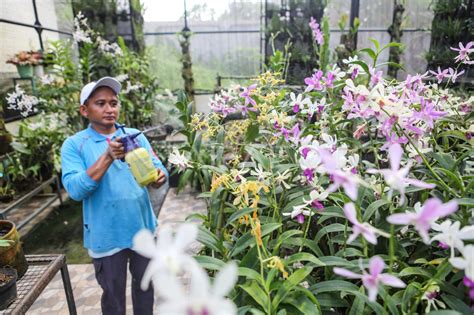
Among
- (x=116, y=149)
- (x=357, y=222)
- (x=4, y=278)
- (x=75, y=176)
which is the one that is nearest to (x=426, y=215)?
(x=357, y=222)

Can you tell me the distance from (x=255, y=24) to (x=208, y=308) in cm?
592

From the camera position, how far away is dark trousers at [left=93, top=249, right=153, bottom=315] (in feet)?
5.04

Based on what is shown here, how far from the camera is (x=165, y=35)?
5672mm

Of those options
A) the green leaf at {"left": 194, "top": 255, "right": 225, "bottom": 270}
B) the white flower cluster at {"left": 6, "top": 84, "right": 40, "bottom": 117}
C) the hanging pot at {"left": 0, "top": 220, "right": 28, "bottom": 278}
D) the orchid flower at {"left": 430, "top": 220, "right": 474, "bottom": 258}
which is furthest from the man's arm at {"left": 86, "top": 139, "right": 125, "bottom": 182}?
the white flower cluster at {"left": 6, "top": 84, "right": 40, "bottom": 117}

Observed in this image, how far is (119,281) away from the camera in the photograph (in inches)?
61.8

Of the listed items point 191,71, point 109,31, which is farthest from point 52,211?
point 191,71

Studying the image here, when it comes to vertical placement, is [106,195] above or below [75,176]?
below

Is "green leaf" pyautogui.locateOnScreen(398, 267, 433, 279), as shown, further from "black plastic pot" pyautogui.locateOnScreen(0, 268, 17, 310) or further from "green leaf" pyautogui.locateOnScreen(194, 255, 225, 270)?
"black plastic pot" pyautogui.locateOnScreen(0, 268, 17, 310)

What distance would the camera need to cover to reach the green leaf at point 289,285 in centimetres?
60

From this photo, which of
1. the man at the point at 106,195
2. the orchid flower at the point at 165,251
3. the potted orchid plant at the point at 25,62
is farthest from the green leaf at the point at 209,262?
the potted orchid plant at the point at 25,62

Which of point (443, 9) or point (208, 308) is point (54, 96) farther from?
point (443, 9)

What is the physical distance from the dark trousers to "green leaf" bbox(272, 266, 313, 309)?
3.74 ft

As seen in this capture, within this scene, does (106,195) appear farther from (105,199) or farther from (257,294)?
(257,294)

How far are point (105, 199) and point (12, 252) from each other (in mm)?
394
